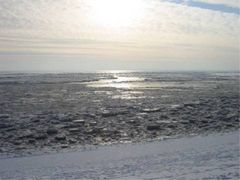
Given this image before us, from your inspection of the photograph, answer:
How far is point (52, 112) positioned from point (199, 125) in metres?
8.28

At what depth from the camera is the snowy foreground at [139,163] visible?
970 centimetres

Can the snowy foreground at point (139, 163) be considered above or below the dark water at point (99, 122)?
below

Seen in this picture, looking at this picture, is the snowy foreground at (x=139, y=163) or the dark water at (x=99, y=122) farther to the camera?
the dark water at (x=99, y=122)

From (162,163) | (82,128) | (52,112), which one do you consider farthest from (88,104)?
(162,163)

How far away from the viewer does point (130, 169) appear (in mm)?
10344

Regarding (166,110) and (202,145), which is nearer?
(202,145)

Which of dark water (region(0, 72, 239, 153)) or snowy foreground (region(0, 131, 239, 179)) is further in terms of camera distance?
dark water (region(0, 72, 239, 153))

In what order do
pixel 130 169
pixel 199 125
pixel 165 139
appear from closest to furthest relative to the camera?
pixel 130 169, pixel 165 139, pixel 199 125

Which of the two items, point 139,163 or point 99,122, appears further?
point 99,122

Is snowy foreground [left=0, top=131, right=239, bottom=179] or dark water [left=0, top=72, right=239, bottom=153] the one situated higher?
dark water [left=0, top=72, right=239, bottom=153]

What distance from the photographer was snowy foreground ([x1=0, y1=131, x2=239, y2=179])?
9.70 metres

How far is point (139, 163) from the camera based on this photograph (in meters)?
11.0

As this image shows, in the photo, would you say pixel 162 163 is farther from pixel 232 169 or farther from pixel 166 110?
pixel 166 110

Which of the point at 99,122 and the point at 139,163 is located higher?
the point at 99,122
